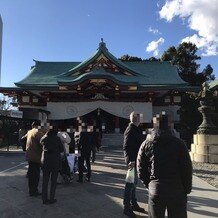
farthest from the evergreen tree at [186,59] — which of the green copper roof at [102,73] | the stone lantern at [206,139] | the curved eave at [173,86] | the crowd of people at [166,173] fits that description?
the crowd of people at [166,173]

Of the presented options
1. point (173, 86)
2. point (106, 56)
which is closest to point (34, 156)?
point (173, 86)

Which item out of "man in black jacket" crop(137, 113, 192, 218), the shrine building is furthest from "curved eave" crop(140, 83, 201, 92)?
"man in black jacket" crop(137, 113, 192, 218)

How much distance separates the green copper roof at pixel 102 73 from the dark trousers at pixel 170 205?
1998 cm

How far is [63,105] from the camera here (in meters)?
26.1

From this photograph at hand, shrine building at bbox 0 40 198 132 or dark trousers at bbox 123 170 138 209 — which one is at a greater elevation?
shrine building at bbox 0 40 198 132

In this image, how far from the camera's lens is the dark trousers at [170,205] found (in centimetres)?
394

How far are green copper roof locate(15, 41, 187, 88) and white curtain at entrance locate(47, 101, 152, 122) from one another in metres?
1.55

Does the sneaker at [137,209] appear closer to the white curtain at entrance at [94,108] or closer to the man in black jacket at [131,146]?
the man in black jacket at [131,146]

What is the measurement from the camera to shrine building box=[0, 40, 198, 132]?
81.4ft

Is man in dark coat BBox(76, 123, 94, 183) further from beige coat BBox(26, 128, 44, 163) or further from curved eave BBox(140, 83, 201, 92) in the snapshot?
curved eave BBox(140, 83, 201, 92)

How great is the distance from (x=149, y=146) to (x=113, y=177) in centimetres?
656

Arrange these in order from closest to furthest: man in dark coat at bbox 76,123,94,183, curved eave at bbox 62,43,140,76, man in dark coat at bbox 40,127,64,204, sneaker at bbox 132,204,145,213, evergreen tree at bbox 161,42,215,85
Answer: sneaker at bbox 132,204,145,213 < man in dark coat at bbox 40,127,64,204 < man in dark coat at bbox 76,123,94,183 < curved eave at bbox 62,43,140,76 < evergreen tree at bbox 161,42,215,85

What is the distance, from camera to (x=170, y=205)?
3955 mm

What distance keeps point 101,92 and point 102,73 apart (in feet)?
6.63
